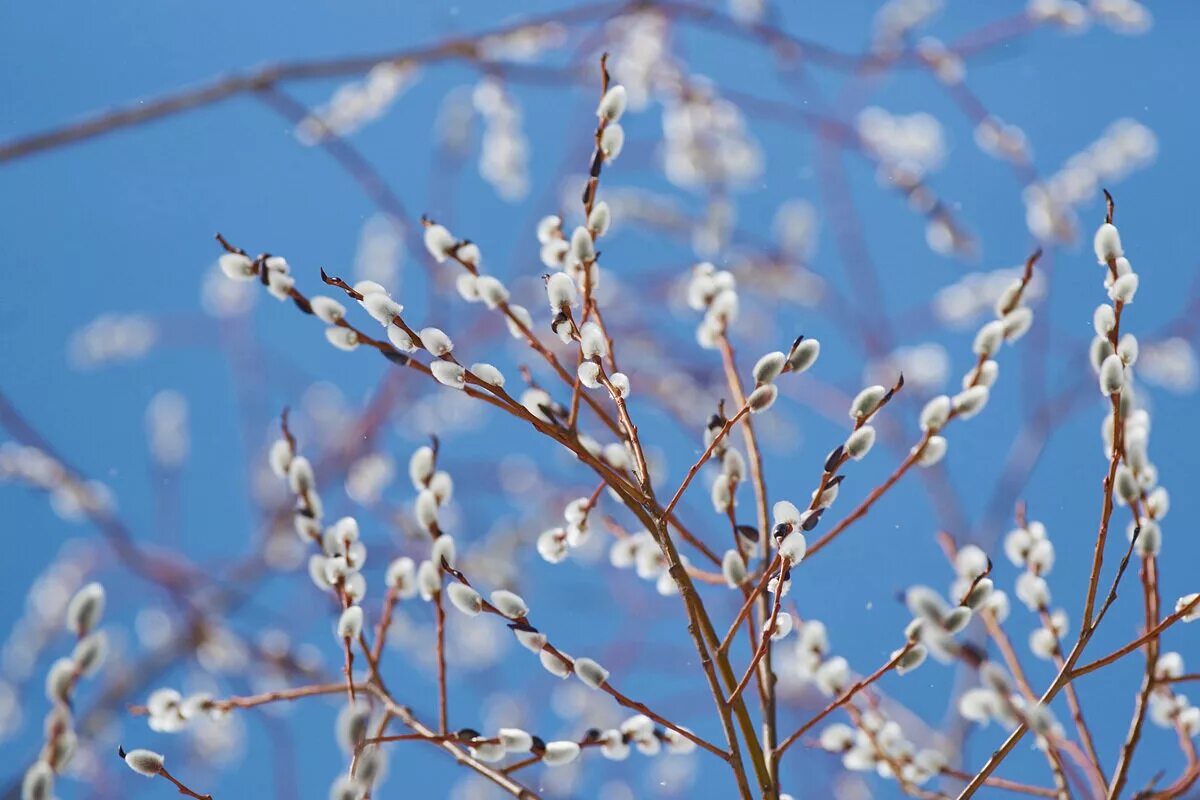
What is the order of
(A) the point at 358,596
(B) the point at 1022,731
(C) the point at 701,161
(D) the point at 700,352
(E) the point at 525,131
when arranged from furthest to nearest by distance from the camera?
1. (E) the point at 525,131
2. (D) the point at 700,352
3. (C) the point at 701,161
4. (A) the point at 358,596
5. (B) the point at 1022,731

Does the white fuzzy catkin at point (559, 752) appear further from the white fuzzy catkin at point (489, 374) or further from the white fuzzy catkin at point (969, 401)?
the white fuzzy catkin at point (969, 401)

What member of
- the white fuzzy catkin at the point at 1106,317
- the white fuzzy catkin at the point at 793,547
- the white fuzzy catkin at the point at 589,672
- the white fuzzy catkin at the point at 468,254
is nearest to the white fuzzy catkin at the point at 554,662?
the white fuzzy catkin at the point at 589,672

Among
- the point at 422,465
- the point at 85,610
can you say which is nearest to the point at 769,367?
the point at 422,465

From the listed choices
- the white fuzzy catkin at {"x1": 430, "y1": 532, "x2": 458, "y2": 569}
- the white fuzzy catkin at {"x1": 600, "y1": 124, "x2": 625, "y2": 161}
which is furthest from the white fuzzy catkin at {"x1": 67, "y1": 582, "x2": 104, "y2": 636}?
the white fuzzy catkin at {"x1": 600, "y1": 124, "x2": 625, "y2": 161}

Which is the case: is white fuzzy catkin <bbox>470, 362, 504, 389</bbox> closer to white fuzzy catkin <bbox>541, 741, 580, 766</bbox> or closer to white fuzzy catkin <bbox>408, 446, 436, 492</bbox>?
white fuzzy catkin <bbox>408, 446, 436, 492</bbox>

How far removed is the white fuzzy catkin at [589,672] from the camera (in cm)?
58

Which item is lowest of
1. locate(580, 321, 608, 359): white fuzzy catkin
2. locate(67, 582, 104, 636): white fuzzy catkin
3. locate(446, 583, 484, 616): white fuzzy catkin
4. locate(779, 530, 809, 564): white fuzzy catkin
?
locate(67, 582, 104, 636): white fuzzy catkin

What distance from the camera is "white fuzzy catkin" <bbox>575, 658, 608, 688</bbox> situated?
1.90 feet

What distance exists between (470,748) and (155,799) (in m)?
1.59

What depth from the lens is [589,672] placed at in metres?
0.58

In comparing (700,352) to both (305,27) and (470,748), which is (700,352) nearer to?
(305,27)

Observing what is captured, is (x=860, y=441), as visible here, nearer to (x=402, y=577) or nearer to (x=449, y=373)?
(x=449, y=373)

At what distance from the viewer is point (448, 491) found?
70cm

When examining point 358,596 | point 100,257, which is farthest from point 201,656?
point 100,257
